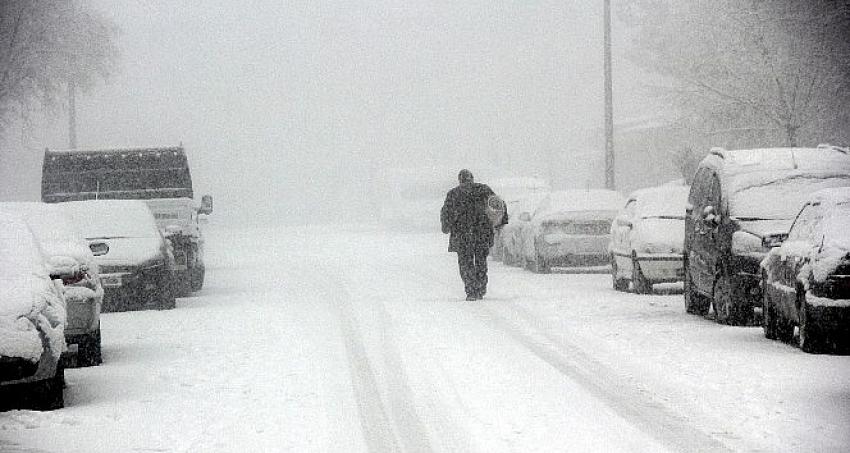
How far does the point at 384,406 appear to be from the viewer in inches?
398

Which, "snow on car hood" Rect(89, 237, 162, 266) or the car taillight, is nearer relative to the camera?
the car taillight

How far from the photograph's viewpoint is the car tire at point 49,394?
10.2 meters

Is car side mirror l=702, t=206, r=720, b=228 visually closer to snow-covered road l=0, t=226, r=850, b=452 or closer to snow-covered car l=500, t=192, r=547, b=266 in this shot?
snow-covered road l=0, t=226, r=850, b=452

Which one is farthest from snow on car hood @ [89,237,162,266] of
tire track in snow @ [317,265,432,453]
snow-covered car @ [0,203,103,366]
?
snow-covered car @ [0,203,103,366]

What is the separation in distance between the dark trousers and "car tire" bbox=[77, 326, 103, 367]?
720cm

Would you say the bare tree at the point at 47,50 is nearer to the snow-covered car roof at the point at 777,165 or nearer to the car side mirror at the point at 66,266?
the car side mirror at the point at 66,266

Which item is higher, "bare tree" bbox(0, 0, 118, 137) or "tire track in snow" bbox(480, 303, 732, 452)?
"bare tree" bbox(0, 0, 118, 137)

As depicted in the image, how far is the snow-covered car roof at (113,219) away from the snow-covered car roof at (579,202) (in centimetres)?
836

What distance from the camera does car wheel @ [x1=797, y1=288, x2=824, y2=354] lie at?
493 inches

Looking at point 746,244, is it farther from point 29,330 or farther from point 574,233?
point 574,233

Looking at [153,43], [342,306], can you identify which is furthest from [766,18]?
[153,43]

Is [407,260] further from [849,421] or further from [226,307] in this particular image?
[849,421]

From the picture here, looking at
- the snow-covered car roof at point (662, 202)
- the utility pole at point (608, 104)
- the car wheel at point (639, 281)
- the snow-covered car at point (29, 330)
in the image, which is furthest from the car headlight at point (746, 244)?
the utility pole at point (608, 104)

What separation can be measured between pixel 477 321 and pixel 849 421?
7.52m
